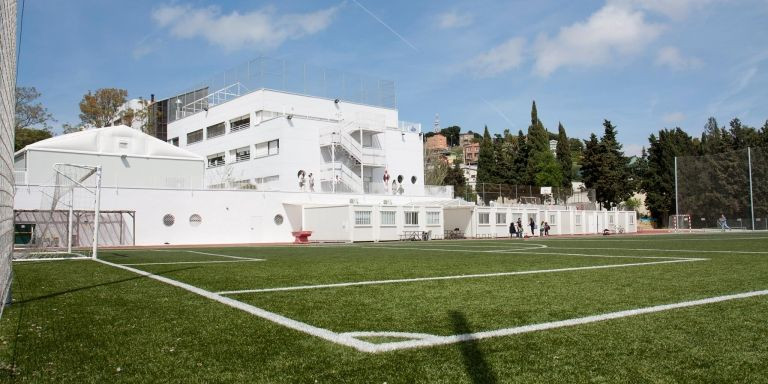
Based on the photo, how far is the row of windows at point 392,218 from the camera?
37653 millimetres

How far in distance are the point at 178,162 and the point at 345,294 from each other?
36.7 m

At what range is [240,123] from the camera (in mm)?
53500

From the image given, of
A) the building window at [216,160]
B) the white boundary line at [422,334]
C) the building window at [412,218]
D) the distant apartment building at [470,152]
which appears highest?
the distant apartment building at [470,152]

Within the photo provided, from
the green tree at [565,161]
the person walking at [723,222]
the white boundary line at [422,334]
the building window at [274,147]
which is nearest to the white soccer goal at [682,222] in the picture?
the person walking at [723,222]

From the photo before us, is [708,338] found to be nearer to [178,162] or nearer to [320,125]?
[178,162]

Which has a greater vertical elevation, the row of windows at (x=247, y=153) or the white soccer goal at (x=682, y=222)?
the row of windows at (x=247, y=153)

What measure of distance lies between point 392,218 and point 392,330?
3424cm

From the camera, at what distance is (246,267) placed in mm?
13773

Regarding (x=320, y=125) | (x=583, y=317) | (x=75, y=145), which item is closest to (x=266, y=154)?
(x=320, y=125)

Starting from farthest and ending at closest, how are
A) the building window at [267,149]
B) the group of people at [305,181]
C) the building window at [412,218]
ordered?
the building window at [267,149], the group of people at [305,181], the building window at [412,218]

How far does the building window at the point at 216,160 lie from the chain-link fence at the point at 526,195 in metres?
23.0

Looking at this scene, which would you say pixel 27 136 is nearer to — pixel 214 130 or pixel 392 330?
pixel 214 130

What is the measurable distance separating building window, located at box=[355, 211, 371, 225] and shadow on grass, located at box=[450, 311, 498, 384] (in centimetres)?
3190

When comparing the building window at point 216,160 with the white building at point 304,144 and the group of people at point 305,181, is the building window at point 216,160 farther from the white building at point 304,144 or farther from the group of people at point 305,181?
the group of people at point 305,181
